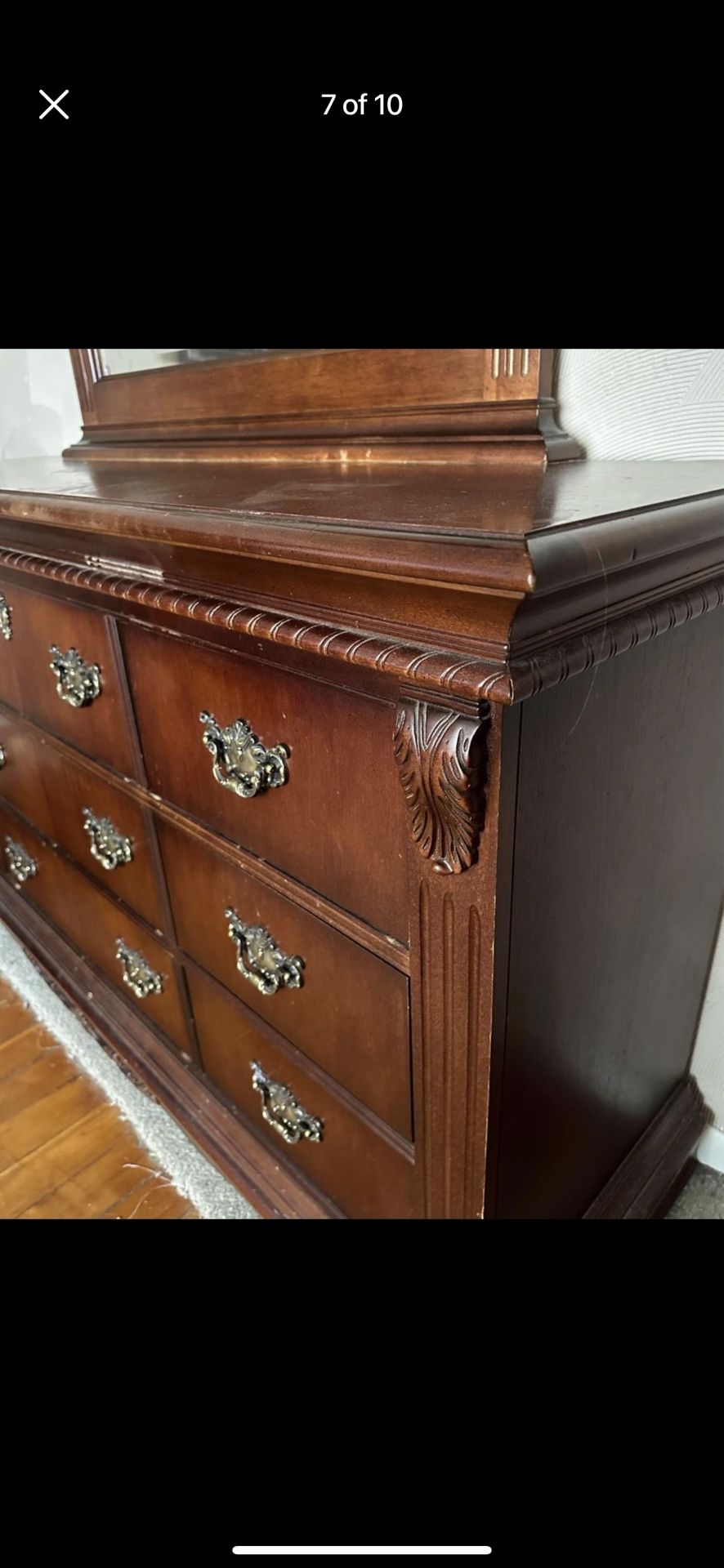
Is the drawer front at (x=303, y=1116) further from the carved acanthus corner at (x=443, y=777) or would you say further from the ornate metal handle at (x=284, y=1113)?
the carved acanthus corner at (x=443, y=777)

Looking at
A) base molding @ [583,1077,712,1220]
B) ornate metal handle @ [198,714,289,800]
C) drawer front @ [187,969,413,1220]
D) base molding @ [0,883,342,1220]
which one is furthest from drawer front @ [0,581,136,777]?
base molding @ [583,1077,712,1220]

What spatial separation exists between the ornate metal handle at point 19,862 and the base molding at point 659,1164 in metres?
1.03

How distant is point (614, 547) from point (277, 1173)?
839 millimetres

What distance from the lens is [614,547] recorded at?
47 cm

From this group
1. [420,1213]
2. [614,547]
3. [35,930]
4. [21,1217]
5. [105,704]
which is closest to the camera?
[614,547]

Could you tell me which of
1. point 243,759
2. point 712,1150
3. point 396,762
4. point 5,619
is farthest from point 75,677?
point 712,1150

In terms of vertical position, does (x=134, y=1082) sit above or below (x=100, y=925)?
below

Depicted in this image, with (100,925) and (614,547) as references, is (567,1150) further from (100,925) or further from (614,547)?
(100,925)

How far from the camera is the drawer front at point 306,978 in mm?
708

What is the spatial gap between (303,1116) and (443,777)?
0.54m

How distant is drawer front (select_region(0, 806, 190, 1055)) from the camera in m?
1.15

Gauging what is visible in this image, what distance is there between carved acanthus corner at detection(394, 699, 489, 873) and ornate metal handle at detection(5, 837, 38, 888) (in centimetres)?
108

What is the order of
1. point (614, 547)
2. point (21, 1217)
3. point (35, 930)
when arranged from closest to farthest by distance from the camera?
point (614, 547) → point (21, 1217) → point (35, 930)

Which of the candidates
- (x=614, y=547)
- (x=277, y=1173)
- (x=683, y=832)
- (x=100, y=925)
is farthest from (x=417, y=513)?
(x=100, y=925)
